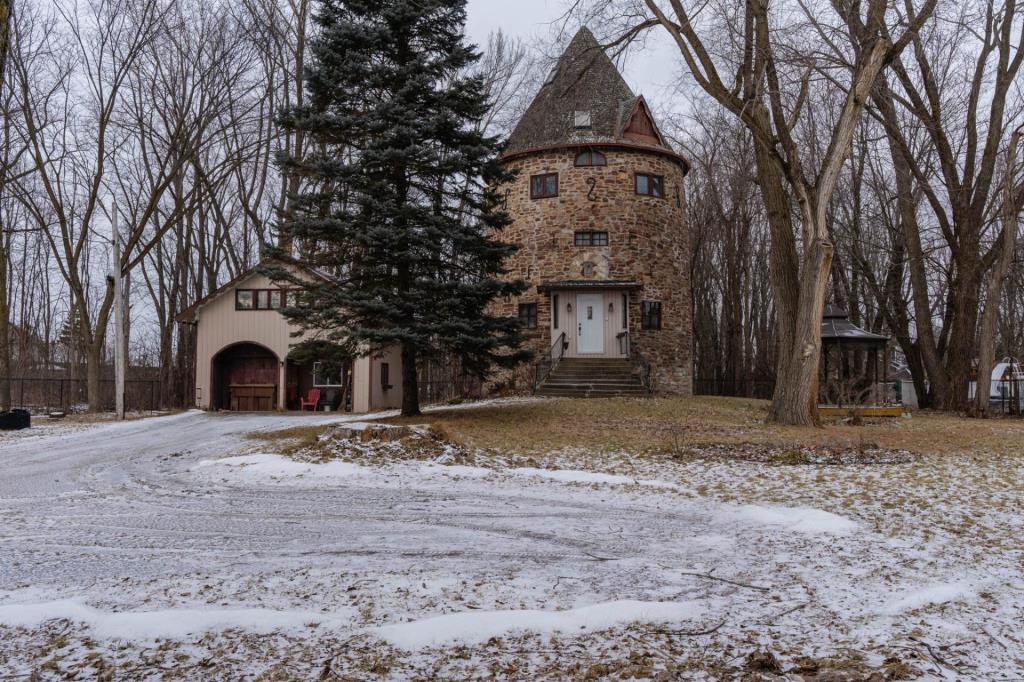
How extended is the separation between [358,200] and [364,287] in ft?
6.06

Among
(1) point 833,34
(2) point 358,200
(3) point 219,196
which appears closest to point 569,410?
(2) point 358,200

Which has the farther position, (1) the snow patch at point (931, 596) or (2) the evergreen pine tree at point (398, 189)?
(2) the evergreen pine tree at point (398, 189)

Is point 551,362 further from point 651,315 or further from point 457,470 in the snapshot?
point 457,470

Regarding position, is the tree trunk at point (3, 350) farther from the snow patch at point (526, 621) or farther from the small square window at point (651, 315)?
the snow patch at point (526, 621)

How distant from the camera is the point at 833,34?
15047 mm

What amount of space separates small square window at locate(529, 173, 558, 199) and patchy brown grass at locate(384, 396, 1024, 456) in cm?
866

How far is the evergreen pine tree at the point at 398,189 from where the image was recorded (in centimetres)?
1504

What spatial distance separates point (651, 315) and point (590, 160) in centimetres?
560

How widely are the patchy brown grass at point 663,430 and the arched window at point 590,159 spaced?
9.26 metres

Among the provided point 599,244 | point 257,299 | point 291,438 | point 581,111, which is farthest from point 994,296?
point 257,299

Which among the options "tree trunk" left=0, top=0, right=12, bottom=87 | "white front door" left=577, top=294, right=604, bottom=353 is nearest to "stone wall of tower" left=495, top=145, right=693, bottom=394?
"white front door" left=577, top=294, right=604, bottom=353

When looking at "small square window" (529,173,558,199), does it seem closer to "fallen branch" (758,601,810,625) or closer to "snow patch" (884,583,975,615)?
"snow patch" (884,583,975,615)

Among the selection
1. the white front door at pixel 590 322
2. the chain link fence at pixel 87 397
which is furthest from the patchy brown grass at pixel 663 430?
the chain link fence at pixel 87 397

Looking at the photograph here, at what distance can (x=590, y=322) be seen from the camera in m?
25.2
